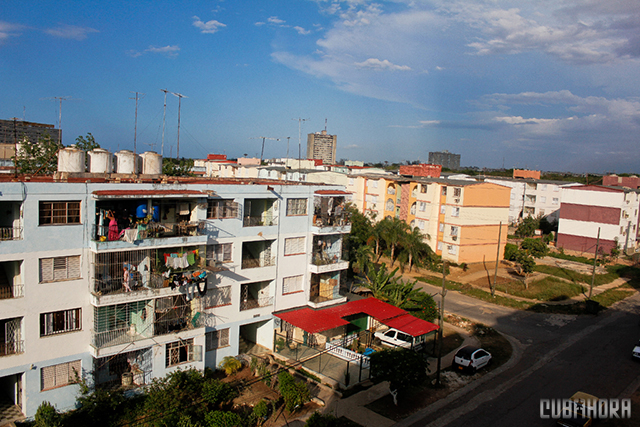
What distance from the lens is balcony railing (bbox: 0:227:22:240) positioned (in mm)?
17859

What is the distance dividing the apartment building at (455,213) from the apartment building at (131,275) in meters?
29.4

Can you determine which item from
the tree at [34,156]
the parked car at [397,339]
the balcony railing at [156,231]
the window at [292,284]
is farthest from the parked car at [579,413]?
the tree at [34,156]

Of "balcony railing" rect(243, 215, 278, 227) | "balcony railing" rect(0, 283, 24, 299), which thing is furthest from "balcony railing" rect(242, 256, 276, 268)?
"balcony railing" rect(0, 283, 24, 299)

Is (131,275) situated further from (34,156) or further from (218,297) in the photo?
(34,156)

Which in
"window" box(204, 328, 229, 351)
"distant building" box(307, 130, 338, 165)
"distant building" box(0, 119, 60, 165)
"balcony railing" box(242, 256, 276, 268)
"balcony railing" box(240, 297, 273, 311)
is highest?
"distant building" box(307, 130, 338, 165)

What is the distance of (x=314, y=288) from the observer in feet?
96.0

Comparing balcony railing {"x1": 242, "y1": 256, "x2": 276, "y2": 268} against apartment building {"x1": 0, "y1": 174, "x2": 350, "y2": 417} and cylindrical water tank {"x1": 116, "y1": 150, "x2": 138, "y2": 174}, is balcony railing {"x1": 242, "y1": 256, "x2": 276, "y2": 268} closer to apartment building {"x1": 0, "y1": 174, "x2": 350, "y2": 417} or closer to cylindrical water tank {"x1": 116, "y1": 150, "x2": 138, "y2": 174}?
apartment building {"x1": 0, "y1": 174, "x2": 350, "y2": 417}

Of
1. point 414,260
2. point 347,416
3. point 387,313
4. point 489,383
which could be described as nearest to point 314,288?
point 387,313

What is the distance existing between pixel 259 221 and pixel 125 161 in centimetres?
827

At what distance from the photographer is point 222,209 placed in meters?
24.4

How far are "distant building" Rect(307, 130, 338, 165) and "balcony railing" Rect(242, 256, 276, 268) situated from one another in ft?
424

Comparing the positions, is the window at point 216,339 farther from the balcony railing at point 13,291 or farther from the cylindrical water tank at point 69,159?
the cylindrical water tank at point 69,159

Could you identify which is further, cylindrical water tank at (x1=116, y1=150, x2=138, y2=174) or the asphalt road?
cylindrical water tank at (x1=116, y1=150, x2=138, y2=174)

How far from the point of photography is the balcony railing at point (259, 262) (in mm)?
26125
